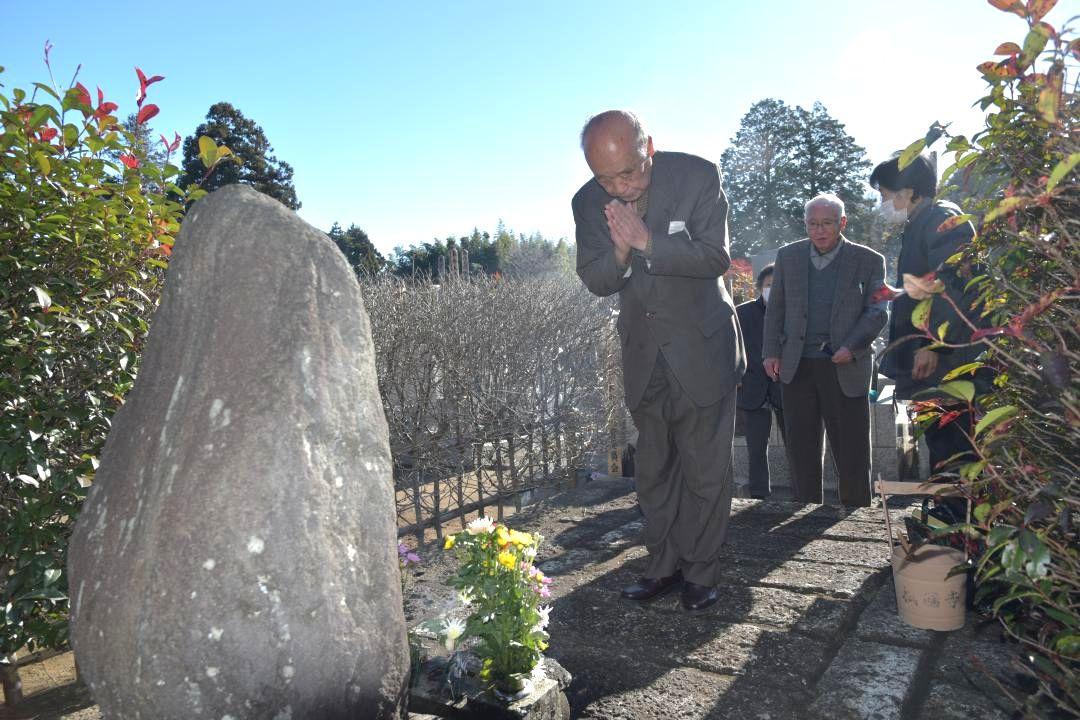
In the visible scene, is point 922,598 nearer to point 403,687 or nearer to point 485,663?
point 485,663

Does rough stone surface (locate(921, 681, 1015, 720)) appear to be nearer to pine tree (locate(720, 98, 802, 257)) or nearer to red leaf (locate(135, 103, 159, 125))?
red leaf (locate(135, 103, 159, 125))

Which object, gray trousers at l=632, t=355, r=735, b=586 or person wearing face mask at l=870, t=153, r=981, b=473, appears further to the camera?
person wearing face mask at l=870, t=153, r=981, b=473

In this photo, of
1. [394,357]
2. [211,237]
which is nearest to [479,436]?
[394,357]

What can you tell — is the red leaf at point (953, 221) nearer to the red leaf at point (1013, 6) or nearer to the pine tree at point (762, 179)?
the red leaf at point (1013, 6)

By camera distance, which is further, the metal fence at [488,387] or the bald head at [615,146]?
the metal fence at [488,387]

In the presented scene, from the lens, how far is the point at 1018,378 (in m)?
1.82

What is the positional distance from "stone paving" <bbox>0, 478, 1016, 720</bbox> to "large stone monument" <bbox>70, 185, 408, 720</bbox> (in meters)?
1.05

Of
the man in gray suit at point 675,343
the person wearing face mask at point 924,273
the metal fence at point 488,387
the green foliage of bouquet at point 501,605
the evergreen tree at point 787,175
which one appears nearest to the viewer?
the green foliage of bouquet at point 501,605

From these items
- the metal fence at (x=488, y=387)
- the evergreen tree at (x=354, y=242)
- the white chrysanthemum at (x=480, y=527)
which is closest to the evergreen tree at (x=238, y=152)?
the evergreen tree at (x=354, y=242)

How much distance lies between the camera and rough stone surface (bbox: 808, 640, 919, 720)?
2355 mm

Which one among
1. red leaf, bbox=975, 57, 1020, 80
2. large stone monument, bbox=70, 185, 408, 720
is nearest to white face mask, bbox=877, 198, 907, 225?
red leaf, bbox=975, 57, 1020, 80

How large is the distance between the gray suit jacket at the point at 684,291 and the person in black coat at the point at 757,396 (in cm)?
260

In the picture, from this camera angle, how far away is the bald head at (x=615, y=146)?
9.92 ft

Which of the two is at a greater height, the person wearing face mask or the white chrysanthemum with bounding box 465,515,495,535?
the person wearing face mask
